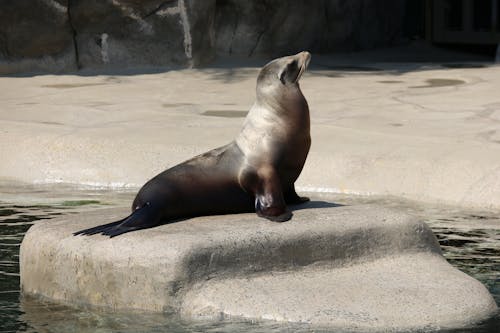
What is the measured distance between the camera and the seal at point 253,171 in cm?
523

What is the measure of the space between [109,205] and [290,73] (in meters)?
2.33

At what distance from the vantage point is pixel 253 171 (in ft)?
17.4

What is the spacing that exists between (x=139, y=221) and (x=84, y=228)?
0.29 meters

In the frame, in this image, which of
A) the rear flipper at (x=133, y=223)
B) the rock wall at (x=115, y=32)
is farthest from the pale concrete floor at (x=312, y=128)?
the rear flipper at (x=133, y=223)

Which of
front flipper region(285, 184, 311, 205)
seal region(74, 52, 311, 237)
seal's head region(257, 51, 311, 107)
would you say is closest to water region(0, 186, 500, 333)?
seal region(74, 52, 311, 237)

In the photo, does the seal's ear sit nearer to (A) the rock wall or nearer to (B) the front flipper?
(B) the front flipper

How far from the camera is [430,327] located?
4.47m

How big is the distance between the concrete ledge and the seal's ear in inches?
25.5

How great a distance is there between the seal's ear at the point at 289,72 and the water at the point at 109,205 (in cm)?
125

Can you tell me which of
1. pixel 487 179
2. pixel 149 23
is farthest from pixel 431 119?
pixel 149 23

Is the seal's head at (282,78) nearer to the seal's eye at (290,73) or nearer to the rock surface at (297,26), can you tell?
the seal's eye at (290,73)

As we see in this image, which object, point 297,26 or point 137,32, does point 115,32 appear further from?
point 297,26

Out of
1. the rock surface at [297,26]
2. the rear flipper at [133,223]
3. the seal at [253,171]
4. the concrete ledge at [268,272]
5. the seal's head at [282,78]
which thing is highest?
the seal's head at [282,78]

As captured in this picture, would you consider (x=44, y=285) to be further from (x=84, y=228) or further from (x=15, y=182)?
(x=15, y=182)
